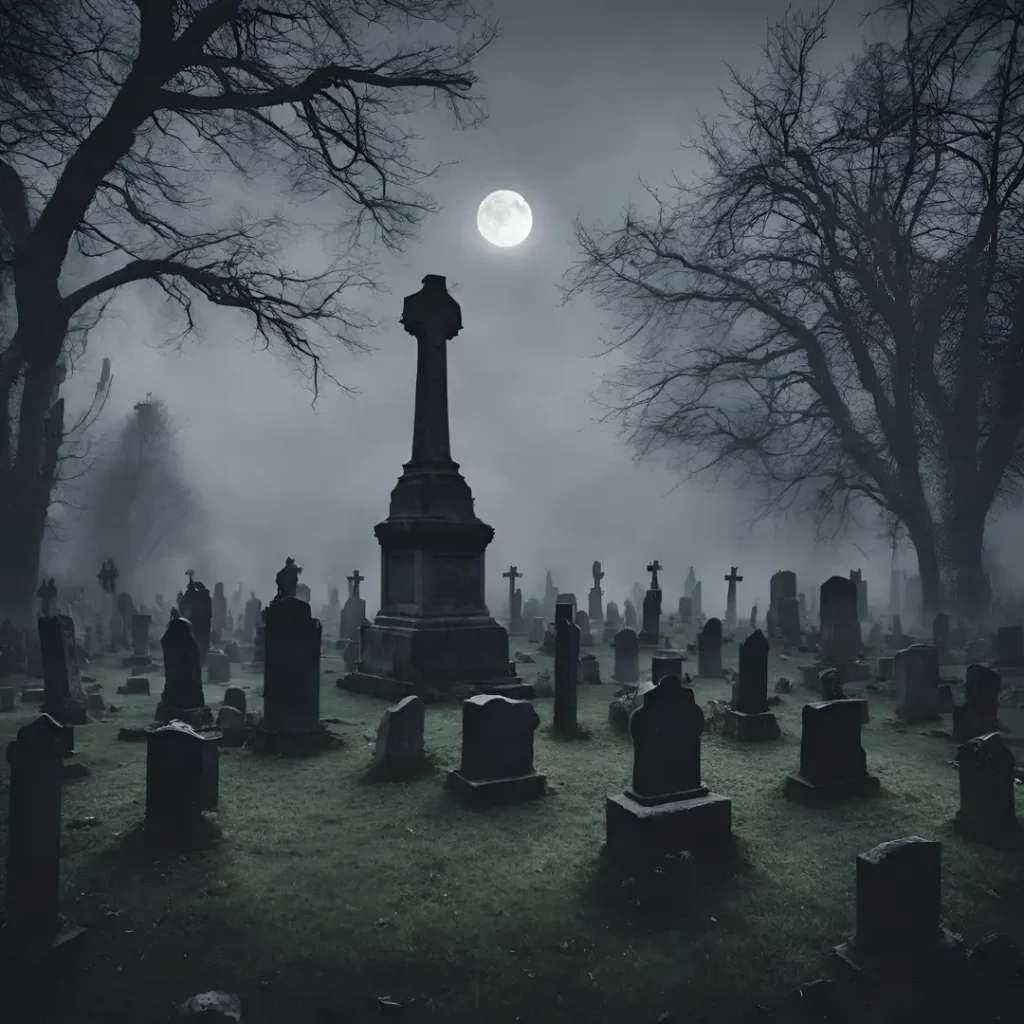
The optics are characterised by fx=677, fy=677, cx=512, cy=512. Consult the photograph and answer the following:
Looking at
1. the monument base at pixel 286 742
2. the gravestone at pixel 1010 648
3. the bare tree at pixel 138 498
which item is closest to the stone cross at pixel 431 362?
the monument base at pixel 286 742

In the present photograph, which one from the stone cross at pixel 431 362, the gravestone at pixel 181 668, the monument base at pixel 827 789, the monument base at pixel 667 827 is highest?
the stone cross at pixel 431 362

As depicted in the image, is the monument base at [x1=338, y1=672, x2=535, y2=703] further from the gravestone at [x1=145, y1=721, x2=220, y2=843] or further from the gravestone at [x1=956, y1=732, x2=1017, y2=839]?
the gravestone at [x1=956, y1=732, x2=1017, y2=839]

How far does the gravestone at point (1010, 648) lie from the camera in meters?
12.5

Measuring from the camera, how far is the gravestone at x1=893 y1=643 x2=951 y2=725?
338 inches

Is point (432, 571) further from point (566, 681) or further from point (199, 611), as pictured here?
point (199, 611)

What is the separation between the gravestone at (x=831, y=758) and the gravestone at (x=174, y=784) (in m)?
4.48

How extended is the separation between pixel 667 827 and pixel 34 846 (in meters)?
3.36

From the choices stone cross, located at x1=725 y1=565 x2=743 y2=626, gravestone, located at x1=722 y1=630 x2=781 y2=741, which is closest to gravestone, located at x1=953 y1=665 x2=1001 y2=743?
gravestone, located at x1=722 y1=630 x2=781 y2=741

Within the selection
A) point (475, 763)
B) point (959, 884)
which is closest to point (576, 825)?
point (475, 763)

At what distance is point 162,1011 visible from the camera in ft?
9.11

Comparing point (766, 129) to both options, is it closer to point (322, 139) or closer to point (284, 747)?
point (322, 139)

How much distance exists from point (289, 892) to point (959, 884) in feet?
12.7

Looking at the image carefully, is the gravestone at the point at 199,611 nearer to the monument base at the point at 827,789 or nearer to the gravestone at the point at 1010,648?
the monument base at the point at 827,789

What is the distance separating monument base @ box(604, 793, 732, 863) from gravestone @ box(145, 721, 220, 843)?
8.85 ft
